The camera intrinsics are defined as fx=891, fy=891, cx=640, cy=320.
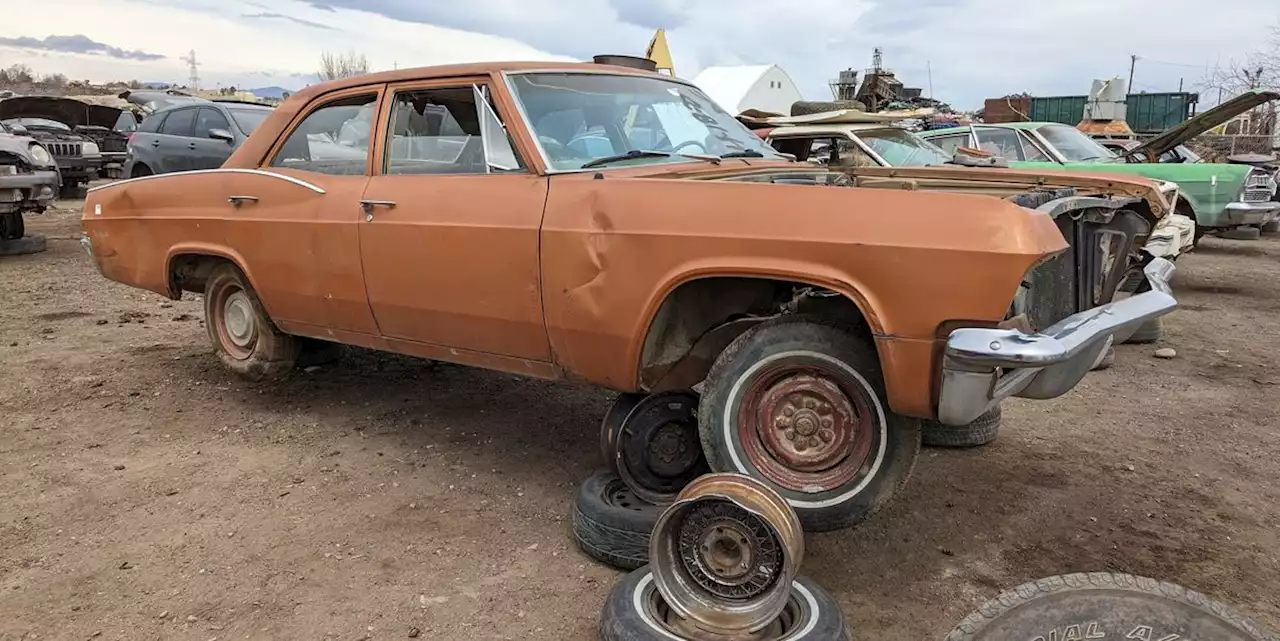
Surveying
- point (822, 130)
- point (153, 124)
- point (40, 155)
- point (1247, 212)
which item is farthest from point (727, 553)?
point (153, 124)

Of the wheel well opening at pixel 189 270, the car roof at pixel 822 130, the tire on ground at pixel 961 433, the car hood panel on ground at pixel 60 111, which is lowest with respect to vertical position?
the tire on ground at pixel 961 433

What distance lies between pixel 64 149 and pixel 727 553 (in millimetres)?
15180

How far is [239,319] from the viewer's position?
4918mm

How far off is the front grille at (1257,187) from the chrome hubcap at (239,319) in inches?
356

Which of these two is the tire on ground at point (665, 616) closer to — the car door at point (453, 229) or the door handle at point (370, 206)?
the car door at point (453, 229)

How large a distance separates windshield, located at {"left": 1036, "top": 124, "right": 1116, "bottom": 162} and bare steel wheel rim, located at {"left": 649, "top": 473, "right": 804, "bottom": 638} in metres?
8.33

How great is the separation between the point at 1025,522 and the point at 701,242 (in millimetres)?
1699

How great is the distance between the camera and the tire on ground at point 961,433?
13.6 feet

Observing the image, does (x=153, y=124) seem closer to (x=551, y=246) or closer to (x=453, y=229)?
(x=453, y=229)

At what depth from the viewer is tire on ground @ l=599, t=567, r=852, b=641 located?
2.45 m

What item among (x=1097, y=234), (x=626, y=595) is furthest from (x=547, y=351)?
(x=1097, y=234)

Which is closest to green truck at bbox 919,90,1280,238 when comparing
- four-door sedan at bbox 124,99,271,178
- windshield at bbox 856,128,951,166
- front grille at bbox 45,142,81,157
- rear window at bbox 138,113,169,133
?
windshield at bbox 856,128,951,166

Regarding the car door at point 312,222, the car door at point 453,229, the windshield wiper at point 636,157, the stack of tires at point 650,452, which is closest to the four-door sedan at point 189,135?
the car door at point 312,222

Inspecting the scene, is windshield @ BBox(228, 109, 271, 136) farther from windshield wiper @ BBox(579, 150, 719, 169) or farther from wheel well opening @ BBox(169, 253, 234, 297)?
windshield wiper @ BBox(579, 150, 719, 169)
